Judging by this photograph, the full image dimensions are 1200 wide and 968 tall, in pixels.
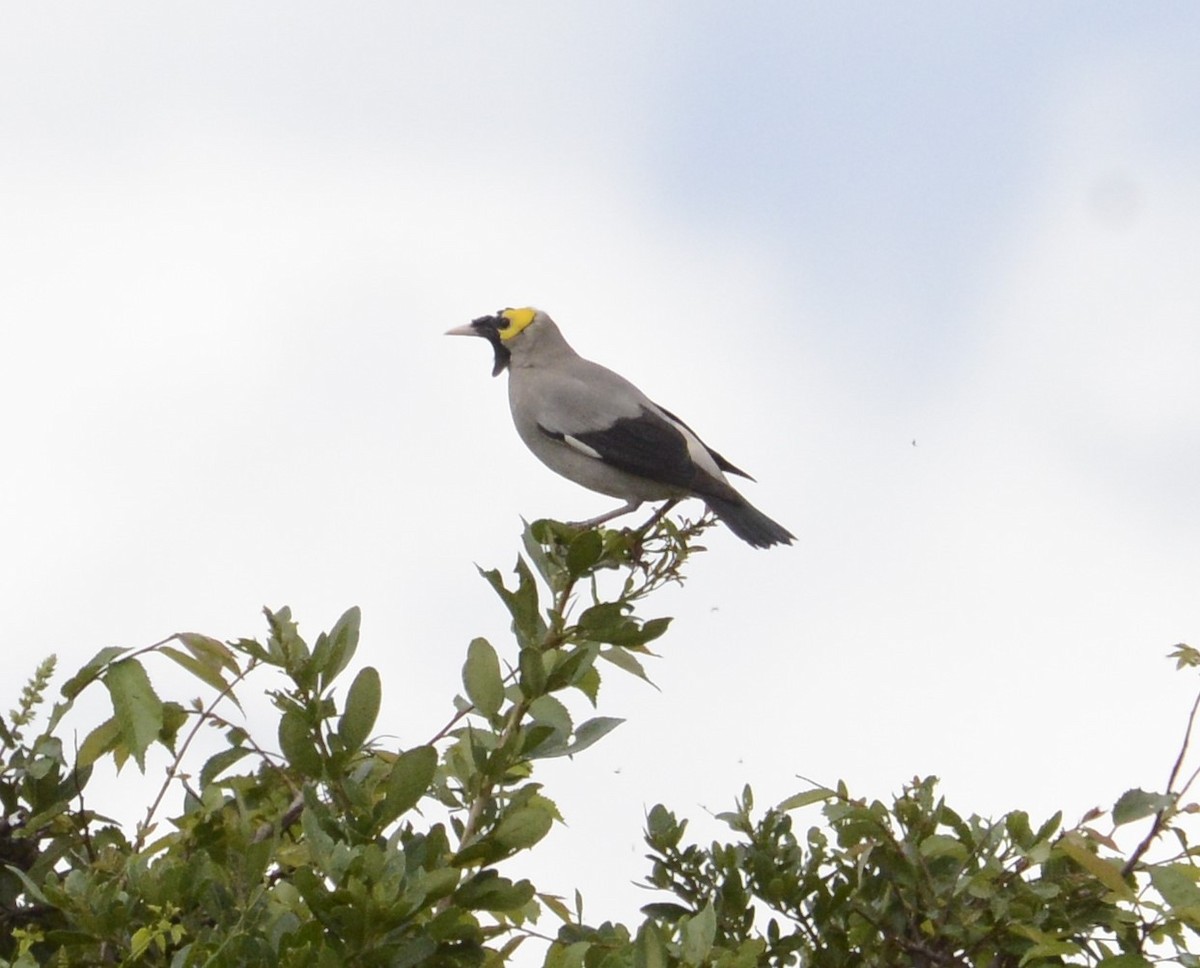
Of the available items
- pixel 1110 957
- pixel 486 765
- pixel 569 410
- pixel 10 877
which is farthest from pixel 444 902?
pixel 569 410

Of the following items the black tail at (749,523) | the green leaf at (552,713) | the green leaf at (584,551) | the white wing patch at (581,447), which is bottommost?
the green leaf at (552,713)

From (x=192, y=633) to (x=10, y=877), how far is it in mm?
528

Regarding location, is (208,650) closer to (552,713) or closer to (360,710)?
(360,710)

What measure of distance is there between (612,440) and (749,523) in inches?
30.1

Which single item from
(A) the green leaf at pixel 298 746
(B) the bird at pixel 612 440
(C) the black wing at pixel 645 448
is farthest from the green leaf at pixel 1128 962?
(C) the black wing at pixel 645 448

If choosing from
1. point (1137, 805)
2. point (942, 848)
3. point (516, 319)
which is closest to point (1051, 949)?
point (942, 848)

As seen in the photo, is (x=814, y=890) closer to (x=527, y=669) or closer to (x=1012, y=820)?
(x=1012, y=820)

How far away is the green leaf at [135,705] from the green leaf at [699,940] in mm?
984

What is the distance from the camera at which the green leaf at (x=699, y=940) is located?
7.51 feet

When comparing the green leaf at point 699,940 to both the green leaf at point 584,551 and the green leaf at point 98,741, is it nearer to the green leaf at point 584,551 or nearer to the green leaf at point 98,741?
the green leaf at point 584,551

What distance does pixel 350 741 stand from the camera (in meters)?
2.40

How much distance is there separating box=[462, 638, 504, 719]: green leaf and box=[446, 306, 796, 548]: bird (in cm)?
437

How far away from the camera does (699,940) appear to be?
2.30 metres

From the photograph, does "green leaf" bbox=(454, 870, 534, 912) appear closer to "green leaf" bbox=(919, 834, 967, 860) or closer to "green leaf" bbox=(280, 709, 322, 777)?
"green leaf" bbox=(280, 709, 322, 777)
